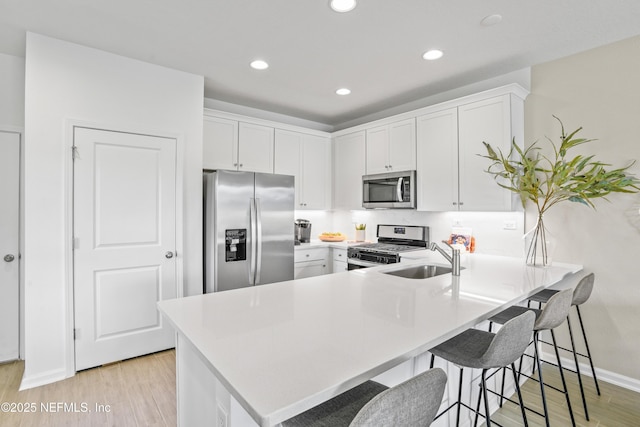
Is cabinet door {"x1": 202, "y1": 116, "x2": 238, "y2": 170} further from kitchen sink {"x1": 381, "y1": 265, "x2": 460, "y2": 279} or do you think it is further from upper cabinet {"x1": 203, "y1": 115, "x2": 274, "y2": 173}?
kitchen sink {"x1": 381, "y1": 265, "x2": 460, "y2": 279}

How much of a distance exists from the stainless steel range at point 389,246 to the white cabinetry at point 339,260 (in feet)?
0.44

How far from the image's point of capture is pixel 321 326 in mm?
1264

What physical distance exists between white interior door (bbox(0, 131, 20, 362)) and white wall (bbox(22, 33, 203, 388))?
0.61 meters

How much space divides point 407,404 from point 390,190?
10.3 ft

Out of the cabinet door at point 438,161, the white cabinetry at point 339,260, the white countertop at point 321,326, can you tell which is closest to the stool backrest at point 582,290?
the white countertop at point 321,326

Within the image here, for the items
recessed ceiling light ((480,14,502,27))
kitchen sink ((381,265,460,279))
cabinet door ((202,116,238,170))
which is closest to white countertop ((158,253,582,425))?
kitchen sink ((381,265,460,279))

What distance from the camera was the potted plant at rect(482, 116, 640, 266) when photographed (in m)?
2.33

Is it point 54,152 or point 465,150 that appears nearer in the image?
point 54,152

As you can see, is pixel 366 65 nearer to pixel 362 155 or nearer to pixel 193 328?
pixel 362 155

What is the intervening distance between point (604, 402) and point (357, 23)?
3.16 metres

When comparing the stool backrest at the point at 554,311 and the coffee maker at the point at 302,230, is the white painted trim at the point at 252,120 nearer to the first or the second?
the coffee maker at the point at 302,230

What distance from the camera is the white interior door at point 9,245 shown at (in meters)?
2.82

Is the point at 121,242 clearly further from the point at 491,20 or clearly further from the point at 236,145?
the point at 491,20

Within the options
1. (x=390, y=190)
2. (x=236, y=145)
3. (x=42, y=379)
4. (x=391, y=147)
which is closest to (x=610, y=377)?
(x=390, y=190)
